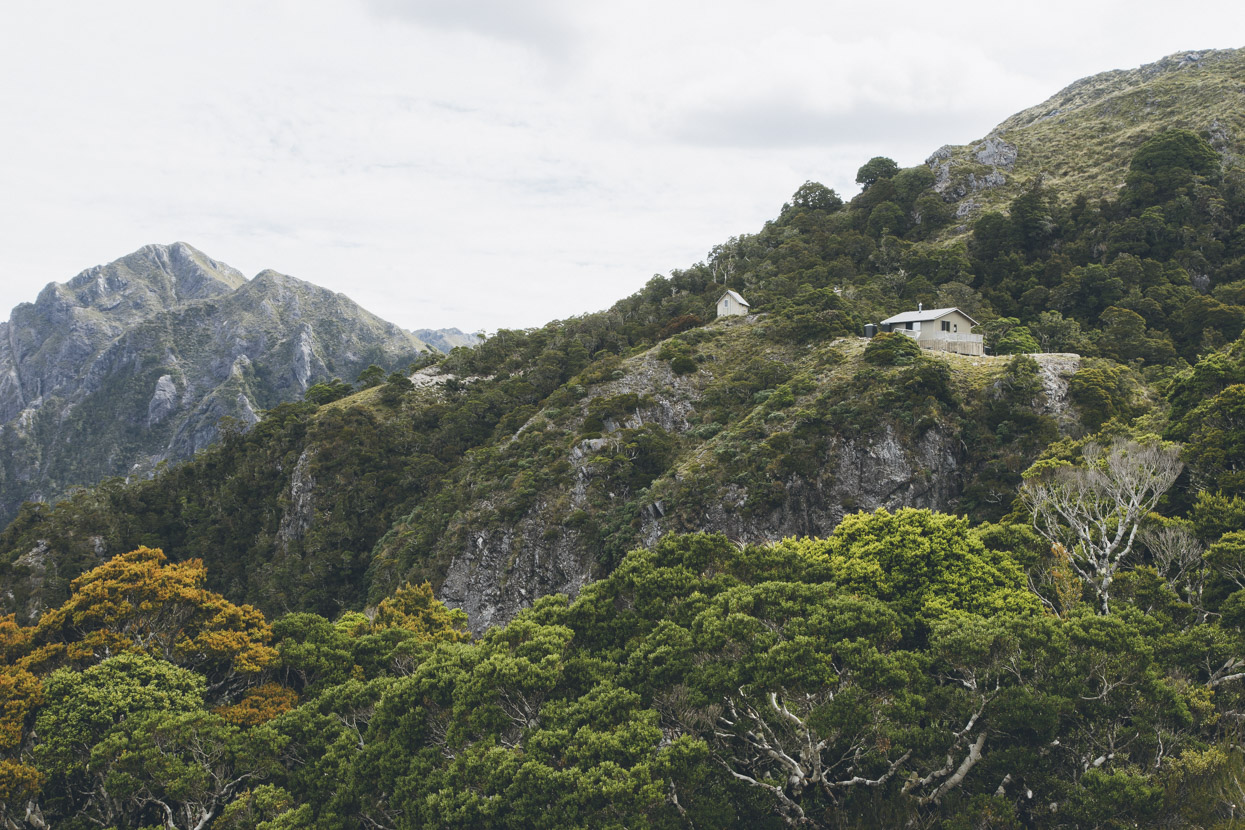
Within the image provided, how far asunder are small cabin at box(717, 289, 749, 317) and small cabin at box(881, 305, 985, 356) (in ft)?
62.7

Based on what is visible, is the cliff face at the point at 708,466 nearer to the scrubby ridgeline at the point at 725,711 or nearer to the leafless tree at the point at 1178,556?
the leafless tree at the point at 1178,556

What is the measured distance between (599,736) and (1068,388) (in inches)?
1649

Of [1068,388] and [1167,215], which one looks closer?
[1068,388]

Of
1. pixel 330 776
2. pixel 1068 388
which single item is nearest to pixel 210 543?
pixel 330 776

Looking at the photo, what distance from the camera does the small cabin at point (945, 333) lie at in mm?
51281

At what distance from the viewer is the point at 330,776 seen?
17766 mm

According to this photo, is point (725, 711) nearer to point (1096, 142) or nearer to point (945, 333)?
point (945, 333)

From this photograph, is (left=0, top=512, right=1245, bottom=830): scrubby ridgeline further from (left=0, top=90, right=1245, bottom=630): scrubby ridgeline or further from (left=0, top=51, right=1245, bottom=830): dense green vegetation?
(left=0, top=90, right=1245, bottom=630): scrubby ridgeline

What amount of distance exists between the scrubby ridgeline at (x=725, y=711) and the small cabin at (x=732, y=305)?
4832 cm

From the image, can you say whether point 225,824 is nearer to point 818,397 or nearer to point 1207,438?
point 1207,438

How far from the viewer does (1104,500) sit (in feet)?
81.9

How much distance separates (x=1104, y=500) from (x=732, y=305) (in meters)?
46.9

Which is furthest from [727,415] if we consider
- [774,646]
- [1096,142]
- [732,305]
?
[1096,142]

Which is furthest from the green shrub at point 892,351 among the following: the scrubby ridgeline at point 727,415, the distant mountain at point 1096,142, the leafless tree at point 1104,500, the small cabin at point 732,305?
the distant mountain at point 1096,142
